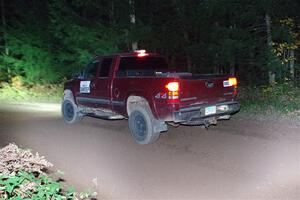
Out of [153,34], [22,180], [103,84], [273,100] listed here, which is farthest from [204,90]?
[153,34]

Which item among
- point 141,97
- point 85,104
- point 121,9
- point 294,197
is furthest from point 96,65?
point 121,9

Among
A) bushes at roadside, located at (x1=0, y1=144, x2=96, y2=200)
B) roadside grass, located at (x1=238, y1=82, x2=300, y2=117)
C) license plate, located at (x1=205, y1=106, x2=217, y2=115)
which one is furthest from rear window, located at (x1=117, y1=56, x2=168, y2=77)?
bushes at roadside, located at (x1=0, y1=144, x2=96, y2=200)

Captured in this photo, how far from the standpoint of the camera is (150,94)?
28.9 feet

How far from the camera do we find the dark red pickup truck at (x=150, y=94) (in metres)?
8.45

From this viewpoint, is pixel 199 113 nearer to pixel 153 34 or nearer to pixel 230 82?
pixel 230 82

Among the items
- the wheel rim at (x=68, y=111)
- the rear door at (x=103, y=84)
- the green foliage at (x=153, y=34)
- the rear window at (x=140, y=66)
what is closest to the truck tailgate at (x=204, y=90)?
the rear window at (x=140, y=66)

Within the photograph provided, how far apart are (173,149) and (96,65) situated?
12.6 ft

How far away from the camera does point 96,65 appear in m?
11.0

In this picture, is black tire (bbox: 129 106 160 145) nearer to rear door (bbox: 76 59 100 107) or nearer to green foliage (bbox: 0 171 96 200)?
rear door (bbox: 76 59 100 107)

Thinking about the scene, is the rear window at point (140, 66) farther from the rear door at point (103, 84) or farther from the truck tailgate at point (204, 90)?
the truck tailgate at point (204, 90)

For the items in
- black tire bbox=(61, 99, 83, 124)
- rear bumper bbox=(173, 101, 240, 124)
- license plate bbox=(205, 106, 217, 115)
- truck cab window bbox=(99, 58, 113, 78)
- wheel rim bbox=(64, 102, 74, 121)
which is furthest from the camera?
wheel rim bbox=(64, 102, 74, 121)

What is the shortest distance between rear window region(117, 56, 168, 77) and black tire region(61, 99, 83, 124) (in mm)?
2689

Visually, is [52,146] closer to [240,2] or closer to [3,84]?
[240,2]

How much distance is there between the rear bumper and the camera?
8.40 meters
